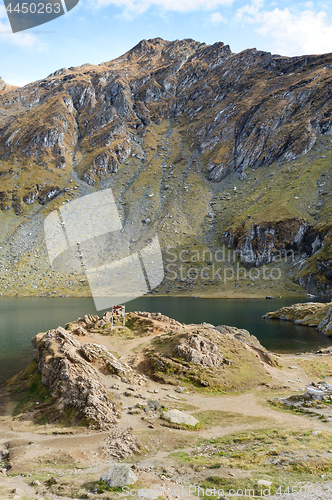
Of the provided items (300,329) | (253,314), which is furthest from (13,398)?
(253,314)

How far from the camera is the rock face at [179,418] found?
74.8 ft

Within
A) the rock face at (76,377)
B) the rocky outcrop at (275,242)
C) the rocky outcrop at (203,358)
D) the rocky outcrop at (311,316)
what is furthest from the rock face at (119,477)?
the rocky outcrop at (275,242)

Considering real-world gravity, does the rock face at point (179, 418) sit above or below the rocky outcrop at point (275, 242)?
below

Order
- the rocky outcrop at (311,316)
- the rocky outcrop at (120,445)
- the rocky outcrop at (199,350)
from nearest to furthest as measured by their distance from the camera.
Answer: the rocky outcrop at (120,445)
the rocky outcrop at (199,350)
the rocky outcrop at (311,316)

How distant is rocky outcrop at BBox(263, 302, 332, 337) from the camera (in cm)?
6220

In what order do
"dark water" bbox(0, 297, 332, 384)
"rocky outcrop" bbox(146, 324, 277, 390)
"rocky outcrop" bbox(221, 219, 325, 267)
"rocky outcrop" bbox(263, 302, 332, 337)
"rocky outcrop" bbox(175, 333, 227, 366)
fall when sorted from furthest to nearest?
"rocky outcrop" bbox(221, 219, 325, 267) < "rocky outcrop" bbox(263, 302, 332, 337) < "dark water" bbox(0, 297, 332, 384) < "rocky outcrop" bbox(175, 333, 227, 366) < "rocky outcrop" bbox(146, 324, 277, 390)

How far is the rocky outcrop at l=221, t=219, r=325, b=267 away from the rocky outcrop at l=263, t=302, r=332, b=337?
64.0 meters

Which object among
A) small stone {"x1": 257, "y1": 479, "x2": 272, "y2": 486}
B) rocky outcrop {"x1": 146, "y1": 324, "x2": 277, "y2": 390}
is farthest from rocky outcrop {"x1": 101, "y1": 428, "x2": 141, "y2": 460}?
rocky outcrop {"x1": 146, "y1": 324, "x2": 277, "y2": 390}

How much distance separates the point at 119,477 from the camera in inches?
563

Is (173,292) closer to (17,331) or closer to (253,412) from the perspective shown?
(17,331)

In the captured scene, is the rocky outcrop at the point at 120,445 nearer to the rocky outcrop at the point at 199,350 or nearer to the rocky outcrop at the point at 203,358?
the rocky outcrop at the point at 203,358

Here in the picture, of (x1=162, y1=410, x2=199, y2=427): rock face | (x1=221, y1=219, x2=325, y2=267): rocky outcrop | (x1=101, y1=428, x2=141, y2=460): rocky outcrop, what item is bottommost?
(x1=162, y1=410, x2=199, y2=427): rock face

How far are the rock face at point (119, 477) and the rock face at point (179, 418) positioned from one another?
877 cm

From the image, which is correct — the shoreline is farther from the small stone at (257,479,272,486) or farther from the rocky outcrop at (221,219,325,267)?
the small stone at (257,479,272,486)
